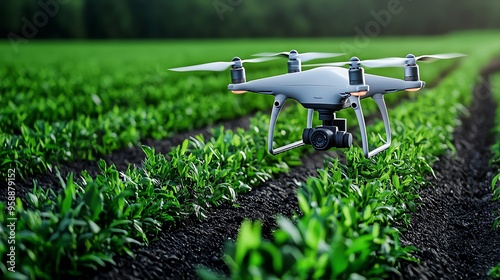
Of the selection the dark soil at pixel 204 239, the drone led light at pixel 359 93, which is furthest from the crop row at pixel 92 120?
the drone led light at pixel 359 93

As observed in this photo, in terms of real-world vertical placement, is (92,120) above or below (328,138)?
below

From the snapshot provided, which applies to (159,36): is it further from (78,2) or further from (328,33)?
(328,33)

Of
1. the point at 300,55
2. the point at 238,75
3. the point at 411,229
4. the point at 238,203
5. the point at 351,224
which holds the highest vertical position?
the point at 300,55

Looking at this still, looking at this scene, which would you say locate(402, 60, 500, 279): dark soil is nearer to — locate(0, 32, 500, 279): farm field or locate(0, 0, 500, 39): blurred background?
locate(0, 32, 500, 279): farm field

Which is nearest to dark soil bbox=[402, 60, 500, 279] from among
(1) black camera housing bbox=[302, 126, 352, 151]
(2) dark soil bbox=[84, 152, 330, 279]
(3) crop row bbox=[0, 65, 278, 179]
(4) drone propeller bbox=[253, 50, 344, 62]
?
(1) black camera housing bbox=[302, 126, 352, 151]

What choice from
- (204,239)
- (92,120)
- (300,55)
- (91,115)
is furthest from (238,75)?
(91,115)

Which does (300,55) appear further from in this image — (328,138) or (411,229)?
(411,229)

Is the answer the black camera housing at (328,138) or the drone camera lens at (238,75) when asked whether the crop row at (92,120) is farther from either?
the black camera housing at (328,138)
